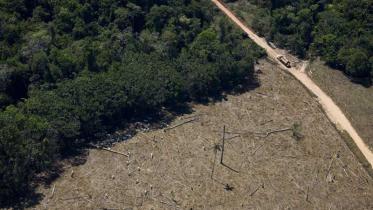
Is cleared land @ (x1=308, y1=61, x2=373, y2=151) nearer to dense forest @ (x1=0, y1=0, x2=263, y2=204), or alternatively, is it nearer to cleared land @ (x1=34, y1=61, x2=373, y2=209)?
cleared land @ (x1=34, y1=61, x2=373, y2=209)

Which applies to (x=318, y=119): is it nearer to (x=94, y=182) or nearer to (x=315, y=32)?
(x=315, y=32)

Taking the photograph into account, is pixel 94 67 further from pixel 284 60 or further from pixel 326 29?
pixel 326 29

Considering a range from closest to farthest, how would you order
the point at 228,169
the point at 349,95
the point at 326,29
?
the point at 228,169 < the point at 349,95 < the point at 326,29

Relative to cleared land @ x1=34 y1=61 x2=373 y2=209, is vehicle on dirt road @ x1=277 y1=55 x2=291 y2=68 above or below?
above

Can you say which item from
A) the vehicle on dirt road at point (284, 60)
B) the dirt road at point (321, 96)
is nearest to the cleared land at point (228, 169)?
the dirt road at point (321, 96)

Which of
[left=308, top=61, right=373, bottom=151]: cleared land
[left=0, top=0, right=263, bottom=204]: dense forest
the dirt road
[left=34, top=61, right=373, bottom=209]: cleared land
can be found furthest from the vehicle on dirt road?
[left=34, top=61, right=373, bottom=209]: cleared land

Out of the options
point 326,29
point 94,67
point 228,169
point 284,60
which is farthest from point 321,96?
point 94,67
